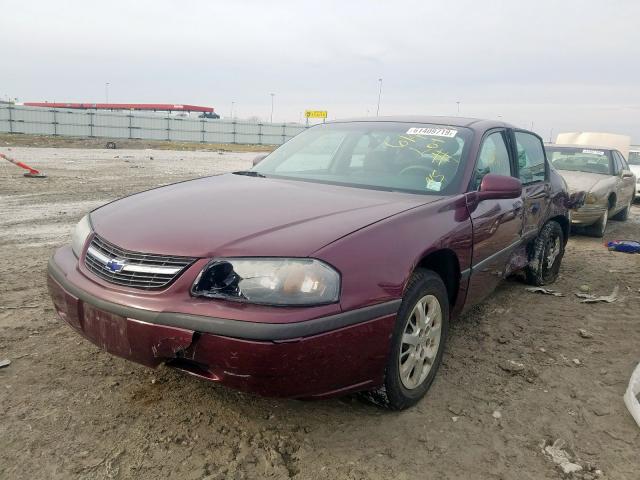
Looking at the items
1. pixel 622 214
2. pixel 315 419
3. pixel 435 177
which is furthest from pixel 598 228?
pixel 315 419

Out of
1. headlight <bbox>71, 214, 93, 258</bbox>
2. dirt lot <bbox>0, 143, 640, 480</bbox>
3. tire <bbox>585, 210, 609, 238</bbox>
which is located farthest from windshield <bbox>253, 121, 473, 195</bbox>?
tire <bbox>585, 210, 609, 238</bbox>

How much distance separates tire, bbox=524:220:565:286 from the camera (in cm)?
445

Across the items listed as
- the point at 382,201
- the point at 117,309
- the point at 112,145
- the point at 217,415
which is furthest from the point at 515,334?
the point at 112,145

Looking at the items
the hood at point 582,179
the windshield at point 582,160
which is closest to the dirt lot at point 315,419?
the hood at point 582,179

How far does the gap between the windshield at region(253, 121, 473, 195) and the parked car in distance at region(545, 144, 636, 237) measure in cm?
496

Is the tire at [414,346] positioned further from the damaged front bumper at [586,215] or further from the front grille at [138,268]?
the damaged front bumper at [586,215]

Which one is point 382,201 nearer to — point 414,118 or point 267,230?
point 267,230

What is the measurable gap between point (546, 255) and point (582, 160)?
492 cm

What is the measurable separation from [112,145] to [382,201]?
29149mm

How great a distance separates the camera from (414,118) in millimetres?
3738

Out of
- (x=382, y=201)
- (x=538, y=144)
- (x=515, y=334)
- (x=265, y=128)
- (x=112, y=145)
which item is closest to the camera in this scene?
(x=382, y=201)

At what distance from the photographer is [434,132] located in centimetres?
→ 341

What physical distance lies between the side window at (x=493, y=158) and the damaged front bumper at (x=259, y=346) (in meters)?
1.50

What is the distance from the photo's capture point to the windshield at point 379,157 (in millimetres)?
3102
